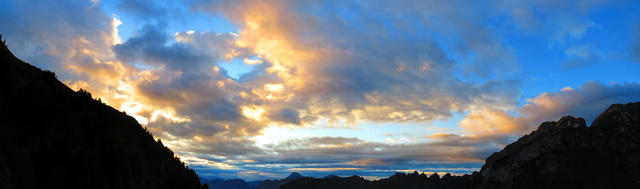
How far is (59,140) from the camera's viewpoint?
30.1 m

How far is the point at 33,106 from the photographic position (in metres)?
30.5

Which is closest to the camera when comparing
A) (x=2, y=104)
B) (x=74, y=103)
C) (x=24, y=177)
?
(x=24, y=177)

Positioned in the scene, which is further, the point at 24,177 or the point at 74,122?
the point at 74,122

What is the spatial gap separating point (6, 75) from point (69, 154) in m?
8.05

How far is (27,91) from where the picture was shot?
102 feet

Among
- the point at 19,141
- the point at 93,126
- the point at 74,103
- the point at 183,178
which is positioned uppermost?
the point at 74,103

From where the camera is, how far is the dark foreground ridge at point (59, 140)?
26.8 meters

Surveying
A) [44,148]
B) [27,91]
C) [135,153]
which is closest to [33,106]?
[27,91]

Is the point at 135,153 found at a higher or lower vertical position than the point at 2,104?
lower

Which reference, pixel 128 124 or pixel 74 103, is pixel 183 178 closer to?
pixel 128 124

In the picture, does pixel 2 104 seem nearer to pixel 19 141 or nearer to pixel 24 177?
pixel 19 141

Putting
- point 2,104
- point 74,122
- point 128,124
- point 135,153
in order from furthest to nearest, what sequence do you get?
point 128,124 < point 135,153 < point 74,122 < point 2,104

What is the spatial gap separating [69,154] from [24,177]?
4.57 meters

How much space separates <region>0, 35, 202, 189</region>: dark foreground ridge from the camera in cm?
2680
